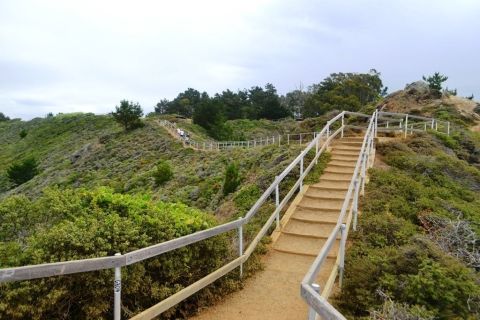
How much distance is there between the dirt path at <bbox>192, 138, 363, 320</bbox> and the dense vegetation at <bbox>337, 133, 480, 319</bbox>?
0.63m

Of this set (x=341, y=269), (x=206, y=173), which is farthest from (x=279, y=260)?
(x=206, y=173)

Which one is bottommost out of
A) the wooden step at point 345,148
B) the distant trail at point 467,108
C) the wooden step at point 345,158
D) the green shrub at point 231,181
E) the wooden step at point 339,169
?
the green shrub at point 231,181

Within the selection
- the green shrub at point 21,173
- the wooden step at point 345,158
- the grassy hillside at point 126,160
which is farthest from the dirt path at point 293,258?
the green shrub at point 21,173

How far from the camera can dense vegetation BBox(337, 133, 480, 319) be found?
15.6 feet

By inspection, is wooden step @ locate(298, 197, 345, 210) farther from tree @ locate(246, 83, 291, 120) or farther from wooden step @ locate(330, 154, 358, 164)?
tree @ locate(246, 83, 291, 120)

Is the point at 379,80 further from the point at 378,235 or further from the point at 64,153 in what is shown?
the point at 378,235

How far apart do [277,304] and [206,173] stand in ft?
68.2

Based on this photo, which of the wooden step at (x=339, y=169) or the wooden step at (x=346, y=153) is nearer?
the wooden step at (x=339, y=169)

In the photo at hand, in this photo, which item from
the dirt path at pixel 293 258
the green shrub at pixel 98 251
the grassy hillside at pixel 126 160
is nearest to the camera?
the green shrub at pixel 98 251

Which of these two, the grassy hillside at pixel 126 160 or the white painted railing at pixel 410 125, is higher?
the white painted railing at pixel 410 125

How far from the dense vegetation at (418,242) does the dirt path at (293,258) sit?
24.9 inches

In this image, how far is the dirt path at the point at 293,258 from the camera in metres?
5.44

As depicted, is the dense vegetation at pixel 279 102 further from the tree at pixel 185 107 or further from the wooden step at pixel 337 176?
the wooden step at pixel 337 176

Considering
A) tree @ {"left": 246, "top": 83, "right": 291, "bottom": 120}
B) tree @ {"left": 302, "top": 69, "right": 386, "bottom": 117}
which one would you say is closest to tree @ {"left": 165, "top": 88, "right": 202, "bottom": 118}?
tree @ {"left": 246, "top": 83, "right": 291, "bottom": 120}
